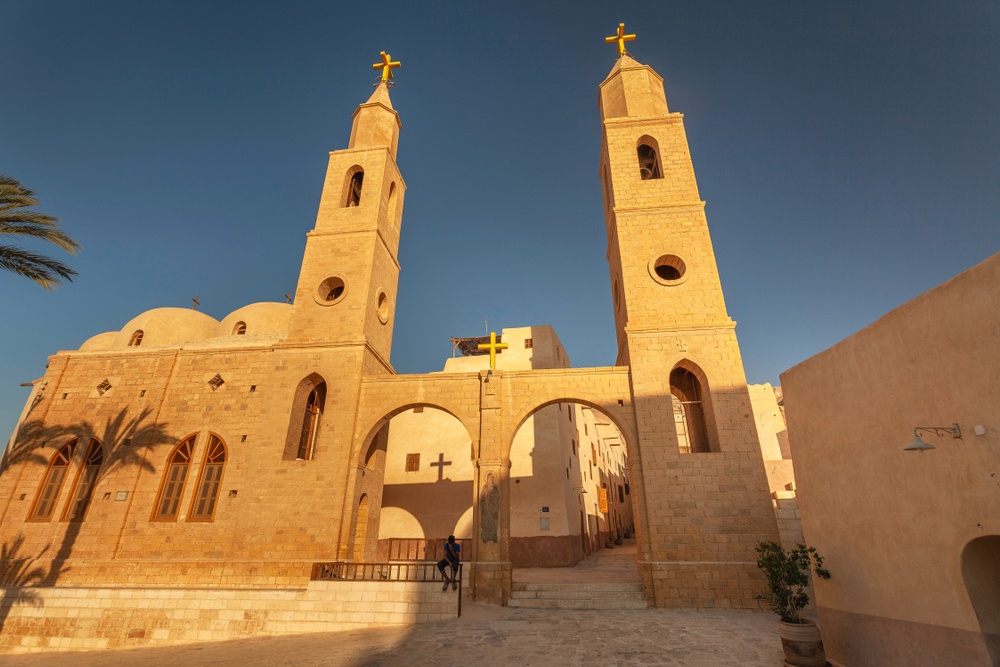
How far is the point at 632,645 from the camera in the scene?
8734mm

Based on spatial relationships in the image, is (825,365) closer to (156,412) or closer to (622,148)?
(622,148)

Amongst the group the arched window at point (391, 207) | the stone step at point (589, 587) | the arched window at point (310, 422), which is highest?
the arched window at point (391, 207)

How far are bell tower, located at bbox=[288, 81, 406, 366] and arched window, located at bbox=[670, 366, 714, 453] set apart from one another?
1043 centimetres

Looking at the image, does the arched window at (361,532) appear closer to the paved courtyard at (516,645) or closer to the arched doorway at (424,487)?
the arched doorway at (424,487)

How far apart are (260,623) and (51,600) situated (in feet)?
17.4

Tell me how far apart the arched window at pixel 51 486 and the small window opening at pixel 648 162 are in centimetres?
2219

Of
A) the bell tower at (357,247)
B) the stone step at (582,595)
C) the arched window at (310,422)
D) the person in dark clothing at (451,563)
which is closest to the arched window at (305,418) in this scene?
the arched window at (310,422)

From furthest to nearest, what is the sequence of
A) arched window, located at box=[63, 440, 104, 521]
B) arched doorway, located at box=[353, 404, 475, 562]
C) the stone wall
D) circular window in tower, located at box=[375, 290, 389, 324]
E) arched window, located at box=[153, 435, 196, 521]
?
arched doorway, located at box=[353, 404, 475, 562]
circular window in tower, located at box=[375, 290, 389, 324]
arched window, located at box=[63, 440, 104, 521]
arched window, located at box=[153, 435, 196, 521]
the stone wall

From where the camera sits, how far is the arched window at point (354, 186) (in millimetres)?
20188

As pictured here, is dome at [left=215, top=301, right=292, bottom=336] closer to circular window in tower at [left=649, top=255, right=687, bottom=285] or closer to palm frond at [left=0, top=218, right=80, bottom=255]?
palm frond at [left=0, top=218, right=80, bottom=255]

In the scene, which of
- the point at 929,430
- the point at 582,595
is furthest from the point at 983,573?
the point at 582,595

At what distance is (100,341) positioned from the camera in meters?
21.6

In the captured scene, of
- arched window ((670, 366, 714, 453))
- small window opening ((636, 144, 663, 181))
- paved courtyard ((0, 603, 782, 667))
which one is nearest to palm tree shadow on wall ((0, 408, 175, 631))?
paved courtyard ((0, 603, 782, 667))

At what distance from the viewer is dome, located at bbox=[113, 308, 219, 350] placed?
1942 centimetres
